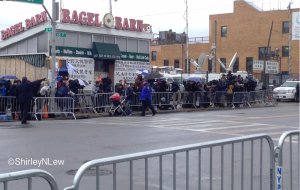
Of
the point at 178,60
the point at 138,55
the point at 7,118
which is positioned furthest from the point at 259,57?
the point at 7,118

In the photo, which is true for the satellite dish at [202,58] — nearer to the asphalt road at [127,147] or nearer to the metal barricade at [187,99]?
the metal barricade at [187,99]

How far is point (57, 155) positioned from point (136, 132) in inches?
177

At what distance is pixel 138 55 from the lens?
32.8m

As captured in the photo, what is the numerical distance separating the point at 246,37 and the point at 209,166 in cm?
5425

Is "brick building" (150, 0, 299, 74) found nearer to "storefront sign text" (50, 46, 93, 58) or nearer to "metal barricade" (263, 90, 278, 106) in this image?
"metal barricade" (263, 90, 278, 106)

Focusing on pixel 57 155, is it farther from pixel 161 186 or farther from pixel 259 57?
pixel 259 57

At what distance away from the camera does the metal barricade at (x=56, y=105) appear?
60.0 ft

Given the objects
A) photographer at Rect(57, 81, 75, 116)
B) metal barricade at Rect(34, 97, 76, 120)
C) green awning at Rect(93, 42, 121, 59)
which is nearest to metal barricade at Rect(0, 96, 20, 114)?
metal barricade at Rect(34, 97, 76, 120)

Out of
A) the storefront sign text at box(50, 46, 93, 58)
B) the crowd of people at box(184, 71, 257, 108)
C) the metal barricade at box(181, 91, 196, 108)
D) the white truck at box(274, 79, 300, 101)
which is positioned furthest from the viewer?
the white truck at box(274, 79, 300, 101)

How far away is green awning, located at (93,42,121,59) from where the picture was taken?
29125 millimetres

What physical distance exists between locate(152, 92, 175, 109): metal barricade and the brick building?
33.0m

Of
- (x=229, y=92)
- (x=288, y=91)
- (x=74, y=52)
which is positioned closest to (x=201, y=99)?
(x=229, y=92)

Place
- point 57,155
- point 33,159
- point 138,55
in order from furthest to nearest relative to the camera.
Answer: point 138,55
point 57,155
point 33,159

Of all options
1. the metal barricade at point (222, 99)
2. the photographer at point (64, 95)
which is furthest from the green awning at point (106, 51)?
the photographer at point (64, 95)
